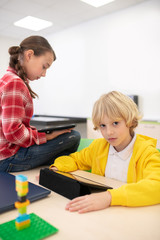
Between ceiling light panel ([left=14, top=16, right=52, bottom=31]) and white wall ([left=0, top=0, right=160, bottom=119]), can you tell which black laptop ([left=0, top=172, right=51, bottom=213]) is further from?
ceiling light panel ([left=14, top=16, right=52, bottom=31])

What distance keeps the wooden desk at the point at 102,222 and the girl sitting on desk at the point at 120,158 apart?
1.4 inches

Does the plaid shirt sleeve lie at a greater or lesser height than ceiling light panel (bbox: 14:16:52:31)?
lesser

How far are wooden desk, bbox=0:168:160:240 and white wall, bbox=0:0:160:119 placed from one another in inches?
101

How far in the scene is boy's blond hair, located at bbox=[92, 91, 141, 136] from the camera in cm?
112

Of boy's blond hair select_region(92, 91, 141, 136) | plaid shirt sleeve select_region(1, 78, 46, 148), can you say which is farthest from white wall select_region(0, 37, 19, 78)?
boy's blond hair select_region(92, 91, 141, 136)

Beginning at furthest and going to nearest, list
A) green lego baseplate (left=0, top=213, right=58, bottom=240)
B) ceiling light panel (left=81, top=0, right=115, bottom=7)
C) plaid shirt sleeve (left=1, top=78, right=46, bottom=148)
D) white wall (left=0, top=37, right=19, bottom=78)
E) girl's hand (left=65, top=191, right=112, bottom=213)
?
white wall (left=0, top=37, right=19, bottom=78) → ceiling light panel (left=81, top=0, right=115, bottom=7) → plaid shirt sleeve (left=1, top=78, right=46, bottom=148) → girl's hand (left=65, top=191, right=112, bottom=213) → green lego baseplate (left=0, top=213, right=58, bottom=240)

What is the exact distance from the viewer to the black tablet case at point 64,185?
2.96ft

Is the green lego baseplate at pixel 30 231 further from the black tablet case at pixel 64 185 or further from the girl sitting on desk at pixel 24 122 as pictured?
the girl sitting on desk at pixel 24 122

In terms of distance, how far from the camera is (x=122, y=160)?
1.16 m

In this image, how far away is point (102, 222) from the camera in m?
0.73

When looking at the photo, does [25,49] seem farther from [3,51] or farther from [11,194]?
[3,51]

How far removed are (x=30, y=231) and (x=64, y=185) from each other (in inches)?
12.8

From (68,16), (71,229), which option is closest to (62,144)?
(71,229)

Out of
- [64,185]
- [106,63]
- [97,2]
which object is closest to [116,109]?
[64,185]
